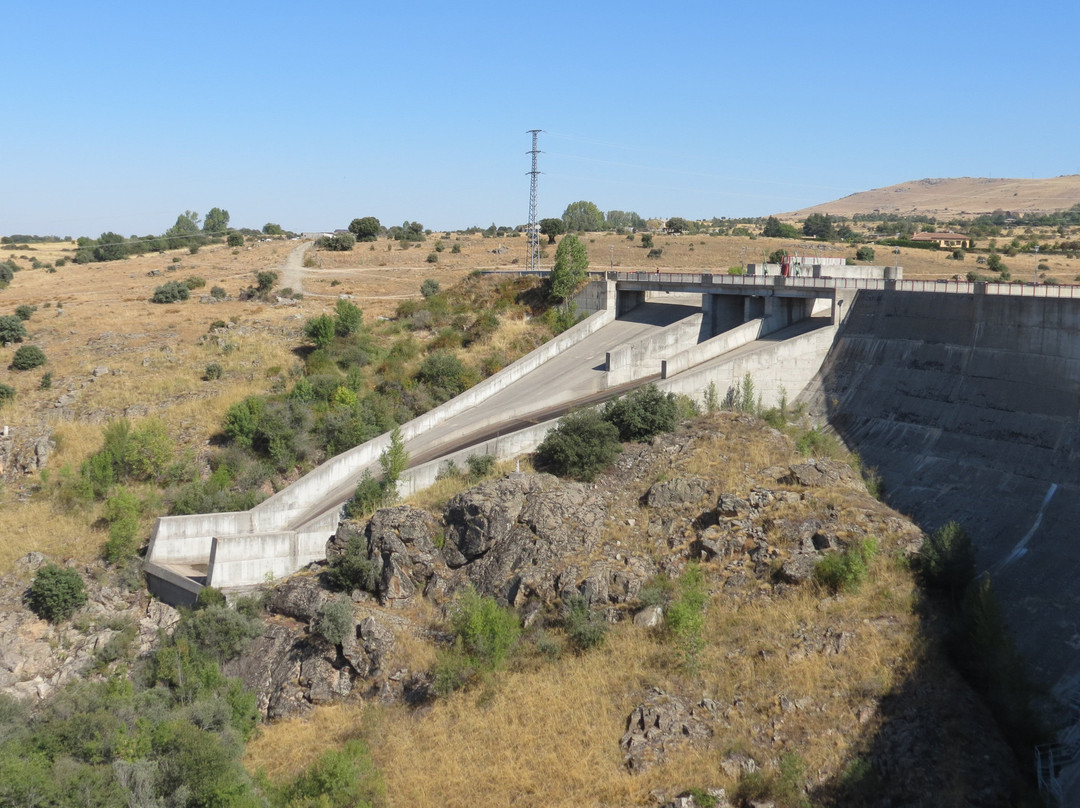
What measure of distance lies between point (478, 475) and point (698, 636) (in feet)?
31.6

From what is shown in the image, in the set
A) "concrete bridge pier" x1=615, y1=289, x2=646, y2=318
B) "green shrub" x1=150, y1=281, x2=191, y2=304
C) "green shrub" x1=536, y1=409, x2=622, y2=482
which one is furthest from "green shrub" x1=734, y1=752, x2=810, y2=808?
"green shrub" x1=150, y1=281, x2=191, y2=304

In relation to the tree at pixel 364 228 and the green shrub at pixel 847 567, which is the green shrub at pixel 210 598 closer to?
the green shrub at pixel 847 567

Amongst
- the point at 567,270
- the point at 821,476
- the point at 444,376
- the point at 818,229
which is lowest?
the point at 821,476

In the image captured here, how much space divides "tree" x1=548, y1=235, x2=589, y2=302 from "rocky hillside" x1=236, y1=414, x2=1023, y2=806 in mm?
16318

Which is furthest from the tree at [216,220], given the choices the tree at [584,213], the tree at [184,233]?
the tree at [584,213]

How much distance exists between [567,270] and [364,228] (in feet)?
111

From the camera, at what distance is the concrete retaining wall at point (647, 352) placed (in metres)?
33.9

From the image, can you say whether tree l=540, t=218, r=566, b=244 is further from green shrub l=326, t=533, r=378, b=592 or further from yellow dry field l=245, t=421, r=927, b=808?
yellow dry field l=245, t=421, r=927, b=808

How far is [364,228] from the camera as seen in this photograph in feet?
234

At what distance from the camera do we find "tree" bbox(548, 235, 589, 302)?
41719 mm

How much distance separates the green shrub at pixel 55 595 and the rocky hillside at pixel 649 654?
19.1 feet

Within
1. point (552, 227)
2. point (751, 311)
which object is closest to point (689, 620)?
point (751, 311)

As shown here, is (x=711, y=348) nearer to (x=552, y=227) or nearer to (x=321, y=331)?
(x=321, y=331)

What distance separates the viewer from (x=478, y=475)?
2691cm
